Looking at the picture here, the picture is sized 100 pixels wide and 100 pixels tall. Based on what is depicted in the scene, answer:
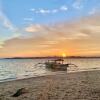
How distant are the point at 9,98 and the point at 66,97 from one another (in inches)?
157

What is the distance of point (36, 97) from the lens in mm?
14938

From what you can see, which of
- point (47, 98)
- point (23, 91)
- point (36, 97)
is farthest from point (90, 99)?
point (23, 91)

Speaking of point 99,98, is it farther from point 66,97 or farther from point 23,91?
point 23,91

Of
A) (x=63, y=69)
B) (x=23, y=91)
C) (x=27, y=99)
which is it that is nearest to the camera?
(x=27, y=99)

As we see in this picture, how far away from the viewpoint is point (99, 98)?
1355 cm

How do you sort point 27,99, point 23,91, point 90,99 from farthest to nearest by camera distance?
point 23,91, point 27,99, point 90,99

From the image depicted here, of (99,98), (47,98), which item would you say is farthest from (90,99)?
(47,98)

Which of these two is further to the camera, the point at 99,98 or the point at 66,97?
the point at 66,97

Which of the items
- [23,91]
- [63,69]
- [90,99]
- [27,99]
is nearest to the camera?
[90,99]

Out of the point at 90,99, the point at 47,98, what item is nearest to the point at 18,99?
the point at 47,98

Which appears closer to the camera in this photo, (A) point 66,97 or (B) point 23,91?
(A) point 66,97

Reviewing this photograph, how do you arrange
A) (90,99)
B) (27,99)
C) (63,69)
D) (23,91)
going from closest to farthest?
(90,99) < (27,99) < (23,91) < (63,69)

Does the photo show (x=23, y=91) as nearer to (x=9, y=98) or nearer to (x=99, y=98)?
(x=9, y=98)

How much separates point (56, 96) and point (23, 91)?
11.3 ft
